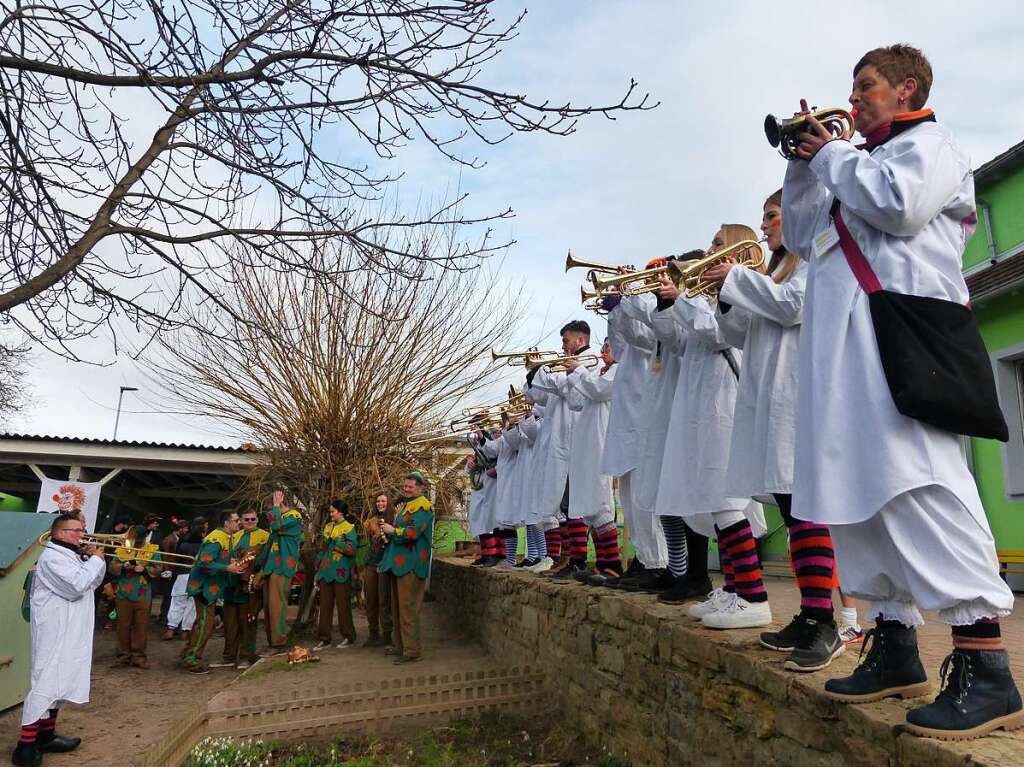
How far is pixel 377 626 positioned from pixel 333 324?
5013 millimetres

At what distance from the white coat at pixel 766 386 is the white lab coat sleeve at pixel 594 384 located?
2921 millimetres

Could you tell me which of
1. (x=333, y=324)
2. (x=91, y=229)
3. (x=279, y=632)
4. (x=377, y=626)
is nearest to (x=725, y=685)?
(x=91, y=229)

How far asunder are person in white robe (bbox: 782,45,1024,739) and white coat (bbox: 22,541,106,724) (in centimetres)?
638

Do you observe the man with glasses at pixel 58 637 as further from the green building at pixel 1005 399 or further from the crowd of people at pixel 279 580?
the green building at pixel 1005 399

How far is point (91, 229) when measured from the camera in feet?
13.6

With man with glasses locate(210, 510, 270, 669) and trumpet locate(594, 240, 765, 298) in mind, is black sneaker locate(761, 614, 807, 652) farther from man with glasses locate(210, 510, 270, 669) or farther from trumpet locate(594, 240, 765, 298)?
man with glasses locate(210, 510, 270, 669)

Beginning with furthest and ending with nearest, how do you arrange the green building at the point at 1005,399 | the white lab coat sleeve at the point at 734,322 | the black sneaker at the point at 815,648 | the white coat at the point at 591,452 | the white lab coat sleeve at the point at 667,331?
the green building at the point at 1005,399
the white coat at the point at 591,452
the white lab coat sleeve at the point at 667,331
the white lab coat sleeve at the point at 734,322
the black sneaker at the point at 815,648

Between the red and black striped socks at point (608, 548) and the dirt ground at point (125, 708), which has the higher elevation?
the red and black striped socks at point (608, 548)

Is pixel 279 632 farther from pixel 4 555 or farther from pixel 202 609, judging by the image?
pixel 4 555

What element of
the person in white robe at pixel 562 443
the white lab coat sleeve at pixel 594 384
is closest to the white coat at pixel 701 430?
the white lab coat sleeve at pixel 594 384

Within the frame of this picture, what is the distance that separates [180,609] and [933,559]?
13.2 m

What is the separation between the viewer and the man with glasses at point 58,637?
20.3ft

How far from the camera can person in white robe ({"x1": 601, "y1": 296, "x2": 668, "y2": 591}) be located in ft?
16.8

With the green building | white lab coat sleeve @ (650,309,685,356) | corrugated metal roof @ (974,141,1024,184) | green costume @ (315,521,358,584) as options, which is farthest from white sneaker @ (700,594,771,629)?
corrugated metal roof @ (974,141,1024,184)
